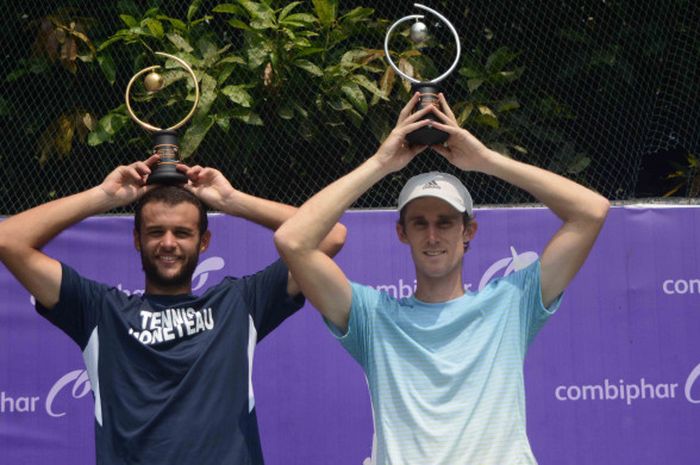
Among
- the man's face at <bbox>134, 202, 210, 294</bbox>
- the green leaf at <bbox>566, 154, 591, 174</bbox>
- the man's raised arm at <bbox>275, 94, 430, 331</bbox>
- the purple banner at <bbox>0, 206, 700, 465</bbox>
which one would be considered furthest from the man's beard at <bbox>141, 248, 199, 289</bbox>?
the green leaf at <bbox>566, 154, 591, 174</bbox>

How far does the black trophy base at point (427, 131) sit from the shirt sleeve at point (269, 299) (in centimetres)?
61

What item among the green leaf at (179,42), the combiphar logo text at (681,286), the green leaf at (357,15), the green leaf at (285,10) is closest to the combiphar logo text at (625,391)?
the combiphar logo text at (681,286)

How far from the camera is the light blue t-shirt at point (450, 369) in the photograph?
10.5 ft

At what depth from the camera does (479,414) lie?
3.22 meters

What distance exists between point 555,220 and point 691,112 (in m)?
1.37

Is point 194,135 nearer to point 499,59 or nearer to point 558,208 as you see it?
point 499,59

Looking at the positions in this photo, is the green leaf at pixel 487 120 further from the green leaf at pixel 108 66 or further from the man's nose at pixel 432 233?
the man's nose at pixel 432 233

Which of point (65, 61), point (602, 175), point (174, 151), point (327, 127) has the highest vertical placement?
point (65, 61)

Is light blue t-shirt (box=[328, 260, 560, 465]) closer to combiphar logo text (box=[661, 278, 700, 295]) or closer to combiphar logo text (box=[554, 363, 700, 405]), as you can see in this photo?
Result: combiphar logo text (box=[554, 363, 700, 405])

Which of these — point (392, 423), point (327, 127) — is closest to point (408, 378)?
point (392, 423)

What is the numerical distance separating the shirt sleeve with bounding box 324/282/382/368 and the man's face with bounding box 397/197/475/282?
18 cm

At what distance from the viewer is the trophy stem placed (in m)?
3.60

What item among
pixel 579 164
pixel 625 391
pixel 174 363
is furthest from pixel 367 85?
pixel 174 363

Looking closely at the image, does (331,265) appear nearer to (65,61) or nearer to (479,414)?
(479,414)
